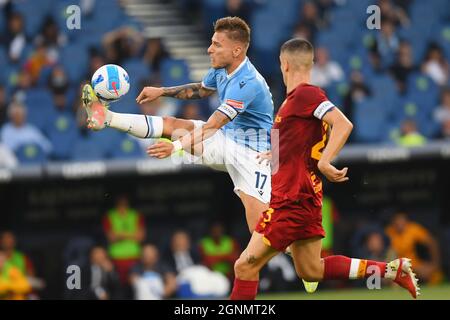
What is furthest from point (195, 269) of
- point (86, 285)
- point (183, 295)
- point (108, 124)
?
point (108, 124)

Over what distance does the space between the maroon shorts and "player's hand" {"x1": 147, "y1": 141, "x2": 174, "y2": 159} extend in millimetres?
871

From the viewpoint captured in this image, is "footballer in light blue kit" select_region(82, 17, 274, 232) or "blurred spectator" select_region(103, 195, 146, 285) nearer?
"footballer in light blue kit" select_region(82, 17, 274, 232)

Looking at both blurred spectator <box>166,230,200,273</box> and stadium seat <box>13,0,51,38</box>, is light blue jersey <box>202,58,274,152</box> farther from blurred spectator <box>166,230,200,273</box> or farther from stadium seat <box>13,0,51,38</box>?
stadium seat <box>13,0,51,38</box>

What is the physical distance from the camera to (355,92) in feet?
51.0

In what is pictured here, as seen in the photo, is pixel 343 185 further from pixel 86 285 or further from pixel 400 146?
pixel 86 285

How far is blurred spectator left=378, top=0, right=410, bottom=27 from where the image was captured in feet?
55.8

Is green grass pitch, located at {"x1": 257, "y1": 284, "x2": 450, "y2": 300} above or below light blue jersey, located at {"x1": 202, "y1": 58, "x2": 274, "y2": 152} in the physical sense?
below

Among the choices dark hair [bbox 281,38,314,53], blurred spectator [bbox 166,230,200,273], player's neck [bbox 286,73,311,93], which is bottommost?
blurred spectator [bbox 166,230,200,273]

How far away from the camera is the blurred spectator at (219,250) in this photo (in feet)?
44.3

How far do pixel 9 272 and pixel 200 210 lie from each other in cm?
240

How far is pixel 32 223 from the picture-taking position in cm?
1309

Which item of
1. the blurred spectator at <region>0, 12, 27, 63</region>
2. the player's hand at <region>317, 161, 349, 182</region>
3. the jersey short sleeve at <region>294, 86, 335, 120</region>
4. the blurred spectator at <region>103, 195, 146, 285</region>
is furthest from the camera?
the blurred spectator at <region>0, 12, 27, 63</region>

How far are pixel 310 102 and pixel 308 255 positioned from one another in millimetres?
1107

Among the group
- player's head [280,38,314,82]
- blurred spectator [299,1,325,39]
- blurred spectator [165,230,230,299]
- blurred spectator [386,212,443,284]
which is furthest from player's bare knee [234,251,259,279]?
blurred spectator [299,1,325,39]
